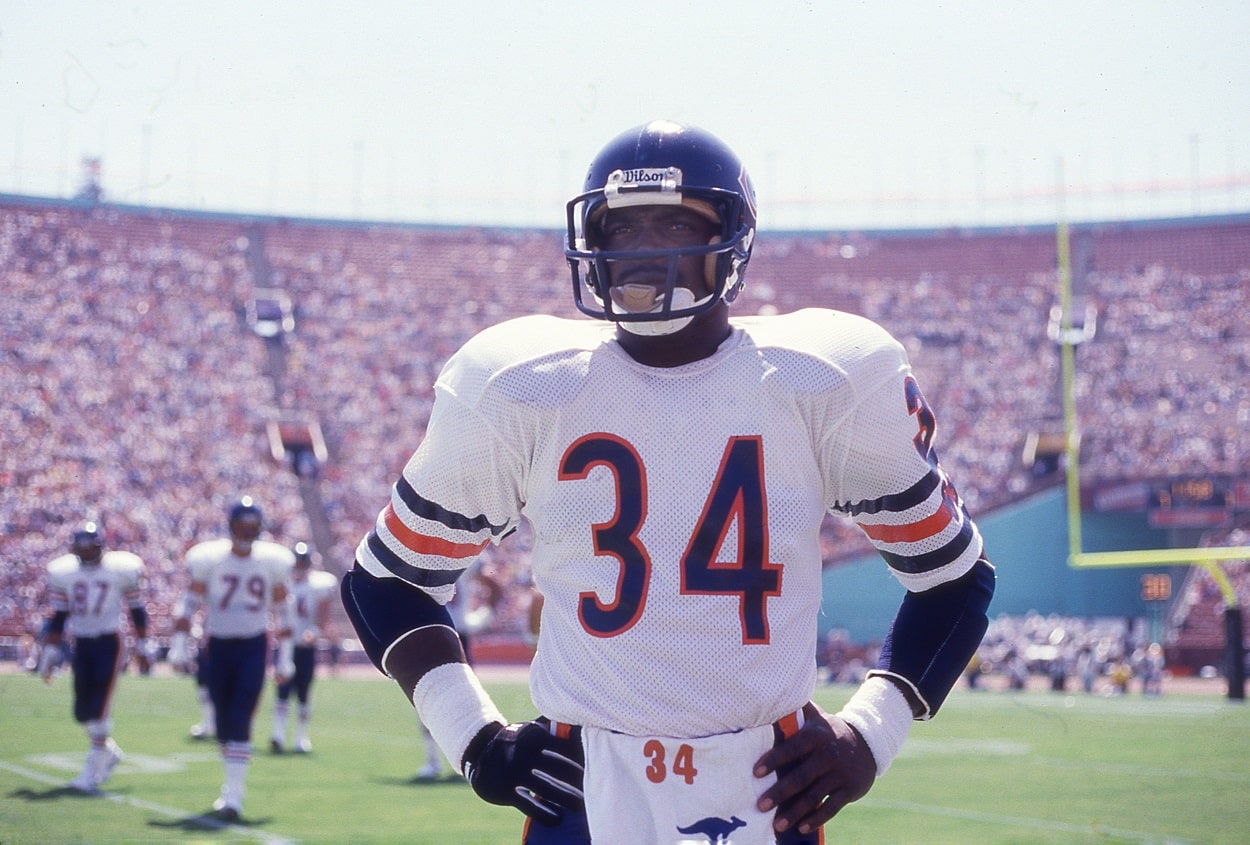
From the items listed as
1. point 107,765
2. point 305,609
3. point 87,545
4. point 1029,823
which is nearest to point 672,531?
point 1029,823

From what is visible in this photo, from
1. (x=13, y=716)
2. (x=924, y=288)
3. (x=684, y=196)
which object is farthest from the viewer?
(x=924, y=288)

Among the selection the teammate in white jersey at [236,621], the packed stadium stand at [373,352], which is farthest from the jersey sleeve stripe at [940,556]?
the packed stadium stand at [373,352]

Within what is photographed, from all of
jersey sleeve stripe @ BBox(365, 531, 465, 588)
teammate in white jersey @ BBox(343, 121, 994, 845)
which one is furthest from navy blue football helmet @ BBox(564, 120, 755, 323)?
jersey sleeve stripe @ BBox(365, 531, 465, 588)

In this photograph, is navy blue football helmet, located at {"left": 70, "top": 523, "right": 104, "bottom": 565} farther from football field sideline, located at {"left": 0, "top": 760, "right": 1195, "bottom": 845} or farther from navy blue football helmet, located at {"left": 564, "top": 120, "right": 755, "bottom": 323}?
navy blue football helmet, located at {"left": 564, "top": 120, "right": 755, "bottom": 323}

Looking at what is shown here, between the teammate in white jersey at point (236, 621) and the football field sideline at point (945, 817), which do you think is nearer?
the football field sideline at point (945, 817)

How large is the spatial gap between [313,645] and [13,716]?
365 centimetres

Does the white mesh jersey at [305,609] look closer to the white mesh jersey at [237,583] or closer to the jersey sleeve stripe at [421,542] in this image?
the white mesh jersey at [237,583]

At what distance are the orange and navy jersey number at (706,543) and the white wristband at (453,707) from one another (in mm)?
273

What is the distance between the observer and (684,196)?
2.41m

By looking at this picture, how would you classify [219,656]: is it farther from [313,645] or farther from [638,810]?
[638,810]

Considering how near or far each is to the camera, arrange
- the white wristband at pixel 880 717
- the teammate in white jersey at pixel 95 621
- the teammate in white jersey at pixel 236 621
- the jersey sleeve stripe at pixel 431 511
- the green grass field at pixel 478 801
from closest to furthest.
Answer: the white wristband at pixel 880 717 → the jersey sleeve stripe at pixel 431 511 → the green grass field at pixel 478 801 → the teammate in white jersey at pixel 236 621 → the teammate in white jersey at pixel 95 621

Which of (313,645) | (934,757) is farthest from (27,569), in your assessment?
(934,757)

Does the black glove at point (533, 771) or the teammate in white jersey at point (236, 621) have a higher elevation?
the black glove at point (533, 771)

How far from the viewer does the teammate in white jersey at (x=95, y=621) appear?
9367mm
